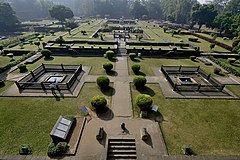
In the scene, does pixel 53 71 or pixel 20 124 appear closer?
pixel 20 124

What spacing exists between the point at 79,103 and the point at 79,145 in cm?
512

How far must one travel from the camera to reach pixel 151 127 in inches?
460

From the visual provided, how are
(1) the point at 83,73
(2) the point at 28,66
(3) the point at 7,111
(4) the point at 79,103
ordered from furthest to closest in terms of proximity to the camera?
(2) the point at 28,66, (1) the point at 83,73, (4) the point at 79,103, (3) the point at 7,111

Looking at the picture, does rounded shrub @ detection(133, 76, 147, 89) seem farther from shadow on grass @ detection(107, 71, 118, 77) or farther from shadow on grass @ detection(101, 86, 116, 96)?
shadow on grass @ detection(107, 71, 118, 77)

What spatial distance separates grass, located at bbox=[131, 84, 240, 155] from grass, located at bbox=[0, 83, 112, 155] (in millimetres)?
6036

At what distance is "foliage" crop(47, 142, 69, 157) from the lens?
9.18 meters

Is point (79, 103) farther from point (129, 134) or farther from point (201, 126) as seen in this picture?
point (201, 126)

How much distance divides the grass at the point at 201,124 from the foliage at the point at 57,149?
6395 millimetres

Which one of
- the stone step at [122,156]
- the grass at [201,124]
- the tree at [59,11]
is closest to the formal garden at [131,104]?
the grass at [201,124]

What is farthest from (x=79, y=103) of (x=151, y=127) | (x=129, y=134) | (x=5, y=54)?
(x=5, y=54)

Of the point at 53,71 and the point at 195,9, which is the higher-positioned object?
the point at 195,9

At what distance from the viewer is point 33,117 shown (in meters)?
12.6

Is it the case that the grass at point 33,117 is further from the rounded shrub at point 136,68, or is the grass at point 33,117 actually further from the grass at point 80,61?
the grass at point 80,61

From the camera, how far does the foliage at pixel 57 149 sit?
918cm
